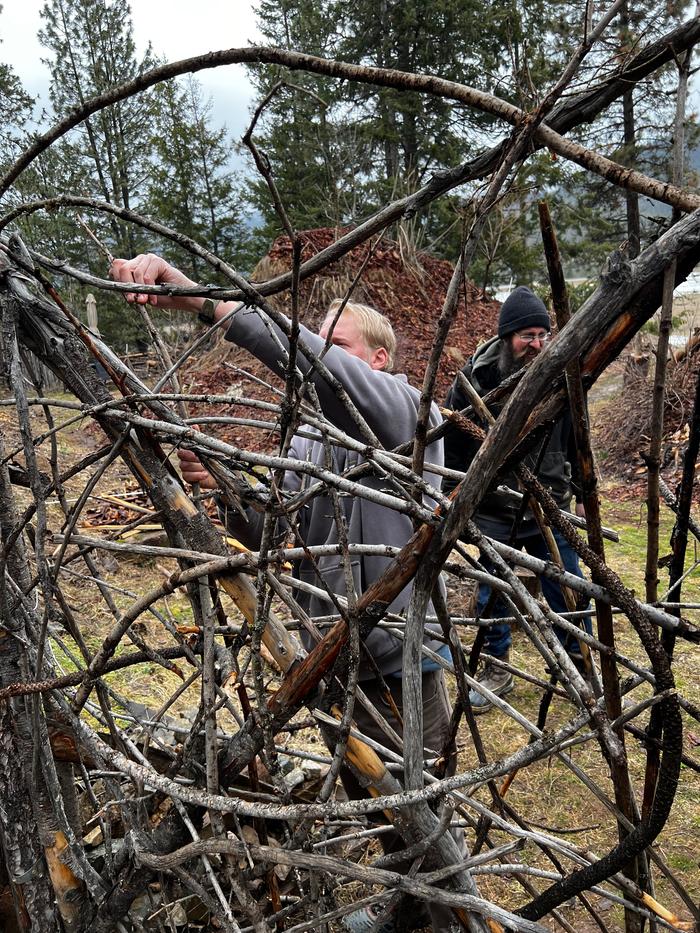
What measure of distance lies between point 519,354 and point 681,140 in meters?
2.06

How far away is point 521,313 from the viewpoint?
3338 millimetres

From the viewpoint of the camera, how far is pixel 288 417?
2.77 feet

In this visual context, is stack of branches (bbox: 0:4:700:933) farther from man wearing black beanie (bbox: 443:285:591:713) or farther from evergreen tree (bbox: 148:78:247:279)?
evergreen tree (bbox: 148:78:247:279)

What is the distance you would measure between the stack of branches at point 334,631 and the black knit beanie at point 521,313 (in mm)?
2452

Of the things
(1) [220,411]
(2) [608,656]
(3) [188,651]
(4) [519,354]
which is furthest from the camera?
(1) [220,411]

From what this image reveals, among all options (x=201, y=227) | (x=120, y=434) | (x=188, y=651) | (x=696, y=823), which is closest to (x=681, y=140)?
(x=120, y=434)

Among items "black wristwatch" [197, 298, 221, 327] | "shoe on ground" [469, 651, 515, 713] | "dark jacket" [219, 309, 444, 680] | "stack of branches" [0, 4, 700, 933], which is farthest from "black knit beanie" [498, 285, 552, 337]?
"stack of branches" [0, 4, 700, 933]

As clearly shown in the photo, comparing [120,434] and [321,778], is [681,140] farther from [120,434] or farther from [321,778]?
[321,778]

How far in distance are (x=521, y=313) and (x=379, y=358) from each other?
1347 mm

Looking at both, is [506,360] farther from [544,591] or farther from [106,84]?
[106,84]

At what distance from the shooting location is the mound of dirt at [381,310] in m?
11.2

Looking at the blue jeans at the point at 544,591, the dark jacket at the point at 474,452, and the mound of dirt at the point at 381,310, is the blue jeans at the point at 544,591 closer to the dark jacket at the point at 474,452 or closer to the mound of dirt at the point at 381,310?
the dark jacket at the point at 474,452

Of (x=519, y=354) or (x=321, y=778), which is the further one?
(x=519, y=354)

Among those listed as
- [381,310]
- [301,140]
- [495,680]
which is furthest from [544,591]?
[301,140]
